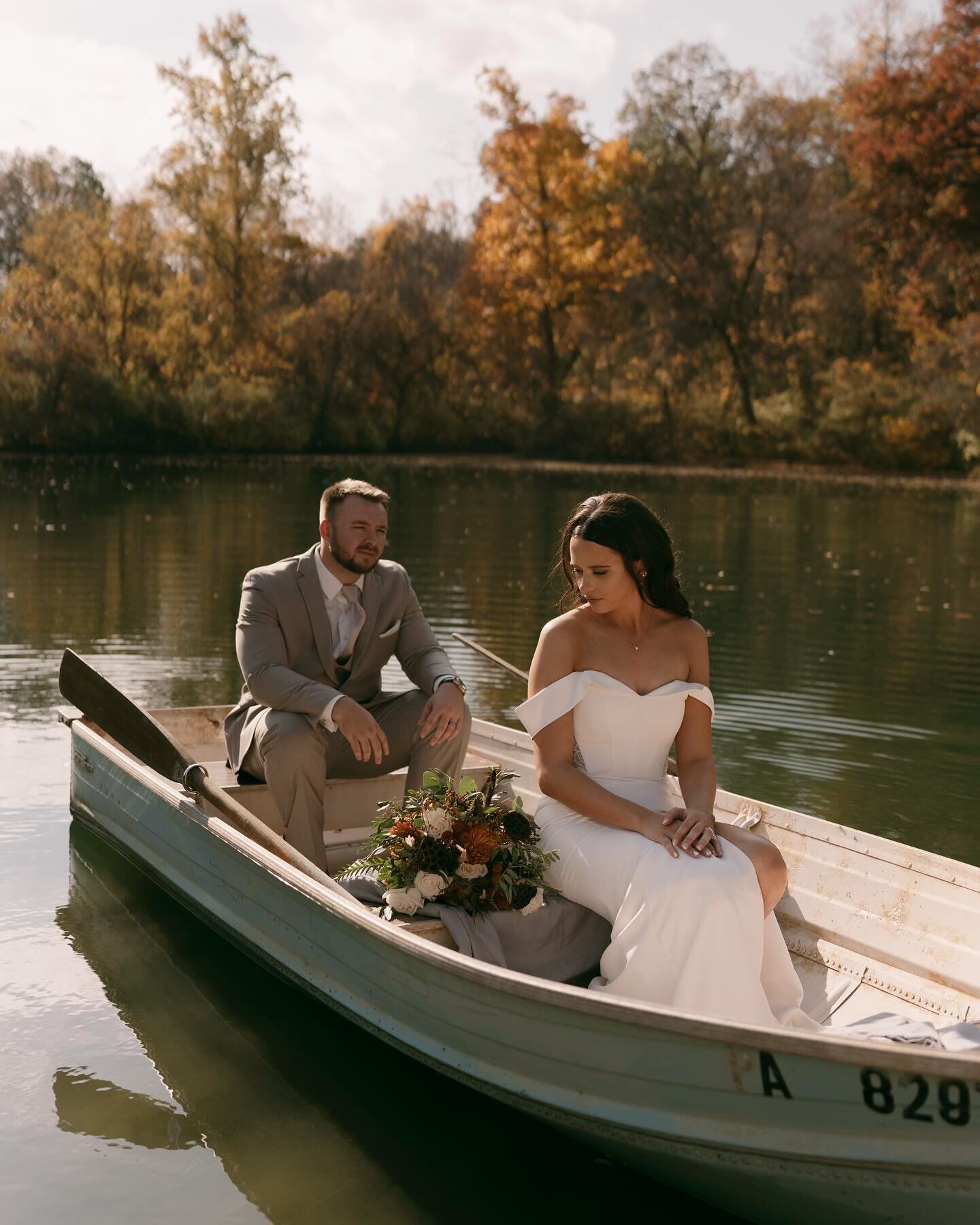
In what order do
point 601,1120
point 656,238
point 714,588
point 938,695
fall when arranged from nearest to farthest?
point 601,1120 < point 938,695 < point 714,588 < point 656,238

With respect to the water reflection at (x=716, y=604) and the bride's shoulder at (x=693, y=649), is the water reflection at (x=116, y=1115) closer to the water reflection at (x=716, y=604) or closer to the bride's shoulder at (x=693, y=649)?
the bride's shoulder at (x=693, y=649)

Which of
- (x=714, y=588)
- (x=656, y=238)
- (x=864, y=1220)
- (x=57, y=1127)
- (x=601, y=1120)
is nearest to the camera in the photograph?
(x=864, y=1220)

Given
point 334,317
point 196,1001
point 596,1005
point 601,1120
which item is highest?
point 334,317

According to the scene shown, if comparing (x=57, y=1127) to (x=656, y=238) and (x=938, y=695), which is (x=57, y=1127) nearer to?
(x=938, y=695)

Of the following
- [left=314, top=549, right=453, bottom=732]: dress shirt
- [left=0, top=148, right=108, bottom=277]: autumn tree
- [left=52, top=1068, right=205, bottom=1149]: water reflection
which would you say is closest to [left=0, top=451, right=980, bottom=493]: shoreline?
[left=0, top=148, right=108, bottom=277]: autumn tree

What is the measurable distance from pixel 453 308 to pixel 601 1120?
3505cm

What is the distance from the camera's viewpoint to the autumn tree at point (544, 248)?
35094 mm

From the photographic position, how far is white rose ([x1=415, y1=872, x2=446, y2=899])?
385 cm

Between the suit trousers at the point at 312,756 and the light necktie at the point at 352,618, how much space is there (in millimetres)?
251

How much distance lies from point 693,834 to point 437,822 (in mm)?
691

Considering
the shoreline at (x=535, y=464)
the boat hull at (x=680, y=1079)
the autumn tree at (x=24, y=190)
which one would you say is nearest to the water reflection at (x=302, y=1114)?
the boat hull at (x=680, y=1079)

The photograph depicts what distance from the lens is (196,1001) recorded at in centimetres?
475

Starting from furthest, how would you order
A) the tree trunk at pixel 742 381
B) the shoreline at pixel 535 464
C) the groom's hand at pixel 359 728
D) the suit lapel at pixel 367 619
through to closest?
1. the tree trunk at pixel 742 381
2. the shoreline at pixel 535 464
3. the suit lapel at pixel 367 619
4. the groom's hand at pixel 359 728

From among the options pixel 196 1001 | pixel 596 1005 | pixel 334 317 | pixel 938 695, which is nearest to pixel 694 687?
pixel 596 1005
